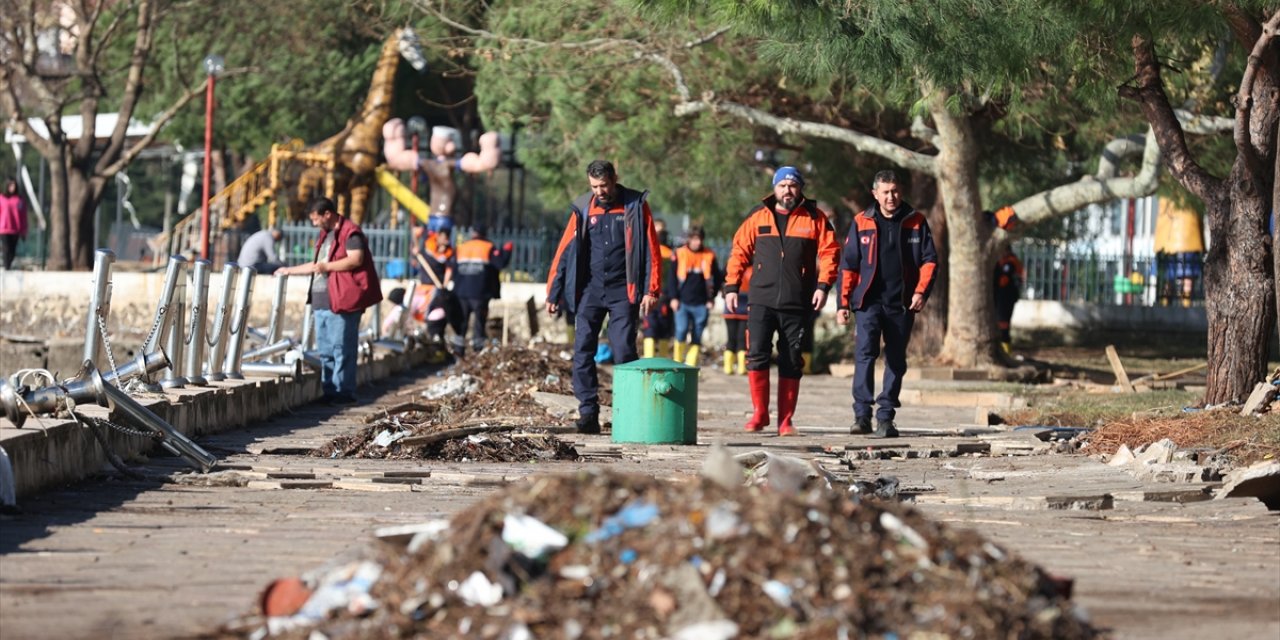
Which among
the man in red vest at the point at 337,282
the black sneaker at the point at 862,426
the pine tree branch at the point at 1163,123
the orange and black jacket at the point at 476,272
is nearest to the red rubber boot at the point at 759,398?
the black sneaker at the point at 862,426

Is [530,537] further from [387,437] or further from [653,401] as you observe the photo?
[653,401]

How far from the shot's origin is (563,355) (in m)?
24.8

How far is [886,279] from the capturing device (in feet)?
48.7

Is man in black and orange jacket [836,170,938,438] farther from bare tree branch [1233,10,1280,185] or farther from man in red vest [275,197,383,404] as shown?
man in red vest [275,197,383,404]

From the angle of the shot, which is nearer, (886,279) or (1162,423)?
(1162,423)

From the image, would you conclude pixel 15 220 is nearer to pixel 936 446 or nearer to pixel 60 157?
pixel 60 157

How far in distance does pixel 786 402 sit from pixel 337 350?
15.8 ft

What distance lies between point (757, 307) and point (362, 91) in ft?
123

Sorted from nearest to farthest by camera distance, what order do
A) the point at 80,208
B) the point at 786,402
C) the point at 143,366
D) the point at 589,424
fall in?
the point at 143,366 < the point at 589,424 < the point at 786,402 < the point at 80,208

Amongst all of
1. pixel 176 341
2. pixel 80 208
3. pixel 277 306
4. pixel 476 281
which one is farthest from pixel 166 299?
pixel 80 208

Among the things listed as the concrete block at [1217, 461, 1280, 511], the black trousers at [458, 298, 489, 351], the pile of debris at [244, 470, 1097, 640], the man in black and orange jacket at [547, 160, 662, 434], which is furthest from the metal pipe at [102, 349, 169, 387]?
the black trousers at [458, 298, 489, 351]

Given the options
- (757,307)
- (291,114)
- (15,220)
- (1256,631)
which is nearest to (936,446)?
(757,307)

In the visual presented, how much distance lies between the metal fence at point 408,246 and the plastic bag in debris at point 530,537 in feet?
101

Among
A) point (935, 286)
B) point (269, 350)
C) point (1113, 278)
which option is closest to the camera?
point (269, 350)
